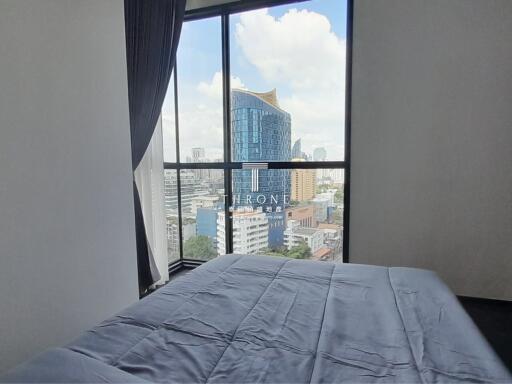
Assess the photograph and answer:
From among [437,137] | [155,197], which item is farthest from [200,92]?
[437,137]

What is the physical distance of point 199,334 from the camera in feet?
3.66

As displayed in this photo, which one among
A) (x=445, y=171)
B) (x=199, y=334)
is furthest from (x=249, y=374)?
(x=445, y=171)

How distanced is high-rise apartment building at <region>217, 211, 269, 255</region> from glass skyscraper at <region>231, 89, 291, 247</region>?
0.08 m

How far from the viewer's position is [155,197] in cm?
293

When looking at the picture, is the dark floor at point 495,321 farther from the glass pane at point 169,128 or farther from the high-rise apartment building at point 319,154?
the glass pane at point 169,128

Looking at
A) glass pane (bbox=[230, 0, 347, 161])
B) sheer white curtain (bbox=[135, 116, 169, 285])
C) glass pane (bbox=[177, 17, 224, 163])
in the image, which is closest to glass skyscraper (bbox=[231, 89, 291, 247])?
glass pane (bbox=[230, 0, 347, 161])

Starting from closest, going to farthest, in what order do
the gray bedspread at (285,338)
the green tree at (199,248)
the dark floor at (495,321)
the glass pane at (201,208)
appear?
the gray bedspread at (285,338), the dark floor at (495,321), the glass pane at (201,208), the green tree at (199,248)

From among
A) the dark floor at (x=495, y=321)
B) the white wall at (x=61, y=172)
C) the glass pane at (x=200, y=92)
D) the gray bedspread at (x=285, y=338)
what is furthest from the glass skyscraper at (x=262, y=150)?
the dark floor at (x=495, y=321)

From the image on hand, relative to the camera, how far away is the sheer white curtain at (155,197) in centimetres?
279

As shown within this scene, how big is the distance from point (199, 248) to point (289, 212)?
118 cm

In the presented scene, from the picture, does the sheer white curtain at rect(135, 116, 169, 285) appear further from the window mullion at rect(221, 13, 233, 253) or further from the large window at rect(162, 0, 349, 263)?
the window mullion at rect(221, 13, 233, 253)

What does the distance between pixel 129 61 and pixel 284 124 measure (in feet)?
4.90

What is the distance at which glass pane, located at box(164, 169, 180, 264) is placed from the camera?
3352 mm

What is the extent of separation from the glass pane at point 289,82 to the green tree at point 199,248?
1.05 metres
